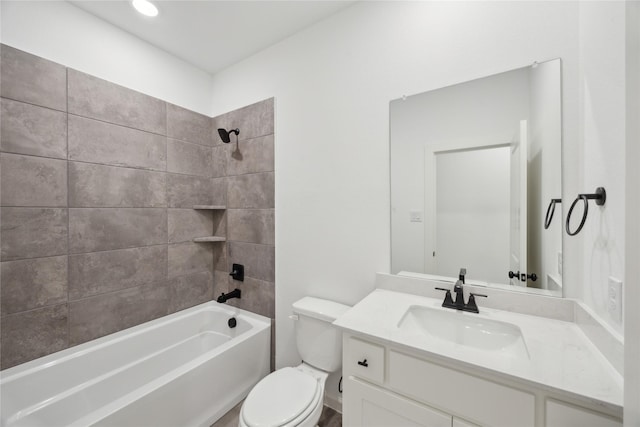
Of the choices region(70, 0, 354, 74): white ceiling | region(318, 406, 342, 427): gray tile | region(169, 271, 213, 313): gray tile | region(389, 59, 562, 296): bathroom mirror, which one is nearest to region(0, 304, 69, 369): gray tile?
region(169, 271, 213, 313): gray tile

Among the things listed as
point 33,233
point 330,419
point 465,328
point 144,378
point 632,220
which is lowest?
point 330,419

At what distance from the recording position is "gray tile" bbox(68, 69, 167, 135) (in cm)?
157

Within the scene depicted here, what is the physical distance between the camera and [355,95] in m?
1.56

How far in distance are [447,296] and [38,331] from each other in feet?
7.55

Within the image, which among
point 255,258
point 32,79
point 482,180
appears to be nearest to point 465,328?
point 482,180

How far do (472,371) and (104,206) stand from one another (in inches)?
87.7

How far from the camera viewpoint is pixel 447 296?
121cm

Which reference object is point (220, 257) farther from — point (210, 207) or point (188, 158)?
point (188, 158)

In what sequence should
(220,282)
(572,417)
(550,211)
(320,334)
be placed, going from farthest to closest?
(220,282) → (320,334) → (550,211) → (572,417)

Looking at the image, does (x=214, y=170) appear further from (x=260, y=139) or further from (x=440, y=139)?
(x=440, y=139)

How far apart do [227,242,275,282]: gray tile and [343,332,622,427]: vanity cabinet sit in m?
1.05

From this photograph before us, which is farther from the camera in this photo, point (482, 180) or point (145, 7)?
point (145, 7)

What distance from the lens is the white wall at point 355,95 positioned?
1134 millimetres

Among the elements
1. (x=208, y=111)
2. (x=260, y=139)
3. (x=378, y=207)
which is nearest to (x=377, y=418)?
(x=378, y=207)
